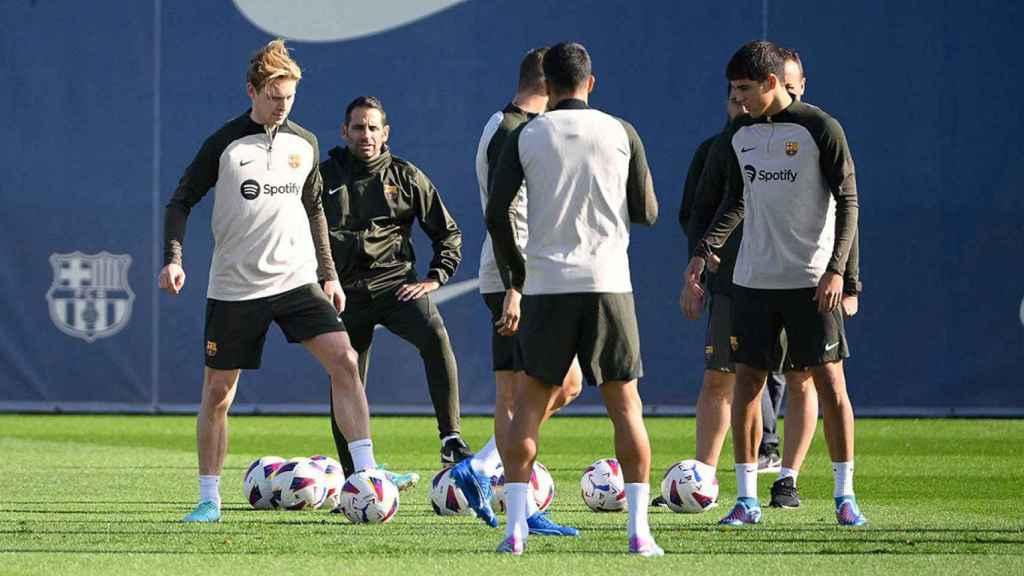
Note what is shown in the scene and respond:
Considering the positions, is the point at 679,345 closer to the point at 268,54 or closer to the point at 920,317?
the point at 920,317

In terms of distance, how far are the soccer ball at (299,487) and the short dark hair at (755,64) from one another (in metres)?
2.67

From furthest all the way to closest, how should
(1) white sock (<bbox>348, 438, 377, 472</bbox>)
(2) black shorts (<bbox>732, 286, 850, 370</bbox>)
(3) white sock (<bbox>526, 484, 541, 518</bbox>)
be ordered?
(1) white sock (<bbox>348, 438, 377, 472</bbox>)
(2) black shorts (<bbox>732, 286, 850, 370</bbox>)
(3) white sock (<bbox>526, 484, 541, 518</bbox>)

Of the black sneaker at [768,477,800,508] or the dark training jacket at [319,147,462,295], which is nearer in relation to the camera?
the black sneaker at [768,477,800,508]

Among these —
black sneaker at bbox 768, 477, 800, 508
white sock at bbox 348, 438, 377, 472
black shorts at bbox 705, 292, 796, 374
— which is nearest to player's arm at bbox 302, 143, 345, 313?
white sock at bbox 348, 438, 377, 472

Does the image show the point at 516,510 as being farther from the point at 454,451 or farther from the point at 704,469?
the point at 454,451

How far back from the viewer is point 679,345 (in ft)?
48.7

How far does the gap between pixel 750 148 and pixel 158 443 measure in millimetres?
6895

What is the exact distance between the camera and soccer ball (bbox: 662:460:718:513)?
7.69 m

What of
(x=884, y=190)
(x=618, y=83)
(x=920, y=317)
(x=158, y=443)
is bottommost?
(x=158, y=443)

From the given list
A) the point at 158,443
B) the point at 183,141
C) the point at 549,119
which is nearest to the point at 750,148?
the point at 549,119

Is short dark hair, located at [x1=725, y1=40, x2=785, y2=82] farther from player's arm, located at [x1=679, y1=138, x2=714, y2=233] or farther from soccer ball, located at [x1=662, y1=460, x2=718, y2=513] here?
soccer ball, located at [x1=662, y1=460, x2=718, y2=513]

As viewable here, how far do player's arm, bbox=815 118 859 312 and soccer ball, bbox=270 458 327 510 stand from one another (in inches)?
98.1

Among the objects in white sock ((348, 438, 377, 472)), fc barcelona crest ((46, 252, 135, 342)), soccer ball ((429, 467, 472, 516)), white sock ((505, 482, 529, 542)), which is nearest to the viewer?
white sock ((505, 482, 529, 542))

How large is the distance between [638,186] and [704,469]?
2077mm
